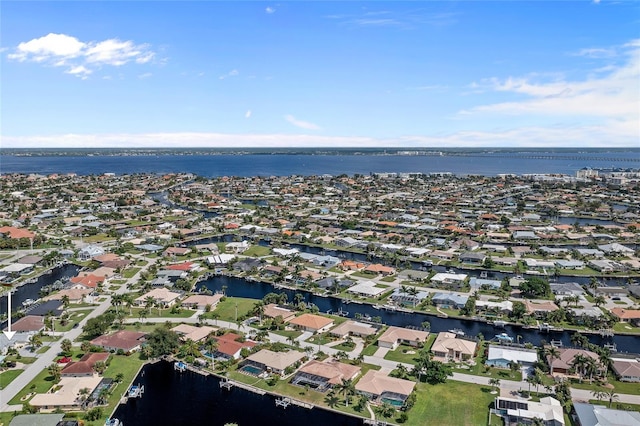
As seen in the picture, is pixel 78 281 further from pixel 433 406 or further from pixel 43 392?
pixel 433 406

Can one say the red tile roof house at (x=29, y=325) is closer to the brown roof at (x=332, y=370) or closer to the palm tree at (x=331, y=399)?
the brown roof at (x=332, y=370)

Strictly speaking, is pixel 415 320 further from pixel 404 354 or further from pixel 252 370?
pixel 252 370

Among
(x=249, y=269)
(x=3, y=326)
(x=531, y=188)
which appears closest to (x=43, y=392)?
(x=3, y=326)

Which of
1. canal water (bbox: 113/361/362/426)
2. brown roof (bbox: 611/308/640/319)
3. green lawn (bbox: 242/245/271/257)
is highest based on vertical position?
green lawn (bbox: 242/245/271/257)

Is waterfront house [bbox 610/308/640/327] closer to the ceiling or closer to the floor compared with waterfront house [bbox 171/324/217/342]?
closer to the ceiling

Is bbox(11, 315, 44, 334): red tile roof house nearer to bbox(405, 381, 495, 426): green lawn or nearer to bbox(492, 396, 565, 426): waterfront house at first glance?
bbox(405, 381, 495, 426): green lawn

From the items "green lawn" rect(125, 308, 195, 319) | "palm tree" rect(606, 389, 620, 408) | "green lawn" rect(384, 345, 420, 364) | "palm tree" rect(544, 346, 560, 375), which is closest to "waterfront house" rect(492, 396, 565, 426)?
"palm tree" rect(606, 389, 620, 408)

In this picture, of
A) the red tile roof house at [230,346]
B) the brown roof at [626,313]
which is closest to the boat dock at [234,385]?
the red tile roof house at [230,346]
